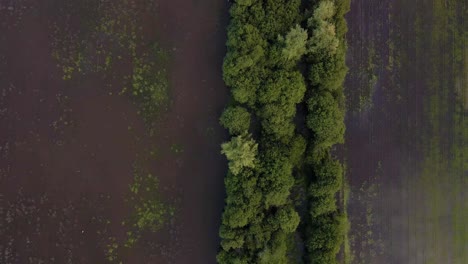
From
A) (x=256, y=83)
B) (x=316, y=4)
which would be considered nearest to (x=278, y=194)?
(x=256, y=83)

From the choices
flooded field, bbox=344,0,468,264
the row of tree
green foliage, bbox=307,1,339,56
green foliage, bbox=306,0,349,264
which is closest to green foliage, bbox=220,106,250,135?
the row of tree

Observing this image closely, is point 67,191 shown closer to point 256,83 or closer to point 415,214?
point 256,83

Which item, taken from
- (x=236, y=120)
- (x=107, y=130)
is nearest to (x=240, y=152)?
(x=236, y=120)

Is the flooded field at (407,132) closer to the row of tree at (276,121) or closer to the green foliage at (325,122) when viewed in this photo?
the green foliage at (325,122)

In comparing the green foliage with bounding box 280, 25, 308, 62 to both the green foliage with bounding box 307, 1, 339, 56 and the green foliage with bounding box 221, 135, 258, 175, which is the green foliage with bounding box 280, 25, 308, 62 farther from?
the green foliage with bounding box 221, 135, 258, 175

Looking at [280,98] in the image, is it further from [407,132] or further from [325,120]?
[407,132]
